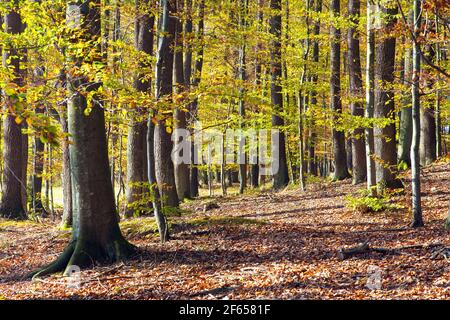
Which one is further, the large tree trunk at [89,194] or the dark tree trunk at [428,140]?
the dark tree trunk at [428,140]

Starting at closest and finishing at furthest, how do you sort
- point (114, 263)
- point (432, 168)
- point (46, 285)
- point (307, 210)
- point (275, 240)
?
point (46, 285) → point (114, 263) → point (275, 240) → point (307, 210) → point (432, 168)

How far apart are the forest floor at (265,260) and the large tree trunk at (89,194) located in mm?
426

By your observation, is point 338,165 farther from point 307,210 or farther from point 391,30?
point 391,30

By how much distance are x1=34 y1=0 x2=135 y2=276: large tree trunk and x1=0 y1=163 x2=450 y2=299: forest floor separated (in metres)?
0.43

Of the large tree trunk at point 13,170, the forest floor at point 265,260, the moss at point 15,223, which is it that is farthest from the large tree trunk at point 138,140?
the large tree trunk at point 13,170

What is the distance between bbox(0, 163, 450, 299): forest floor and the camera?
6.05 m

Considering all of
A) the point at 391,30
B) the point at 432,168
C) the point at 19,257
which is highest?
the point at 391,30

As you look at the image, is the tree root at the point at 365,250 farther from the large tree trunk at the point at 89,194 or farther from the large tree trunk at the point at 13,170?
the large tree trunk at the point at 13,170

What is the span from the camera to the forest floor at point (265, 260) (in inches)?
238

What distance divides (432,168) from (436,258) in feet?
35.3

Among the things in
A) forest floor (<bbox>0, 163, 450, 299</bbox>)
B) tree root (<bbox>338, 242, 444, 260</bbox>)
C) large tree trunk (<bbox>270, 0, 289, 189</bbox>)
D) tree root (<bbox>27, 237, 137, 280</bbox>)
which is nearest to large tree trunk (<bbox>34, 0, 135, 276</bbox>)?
tree root (<bbox>27, 237, 137, 280</bbox>)

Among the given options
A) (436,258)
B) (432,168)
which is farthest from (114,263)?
(432,168)

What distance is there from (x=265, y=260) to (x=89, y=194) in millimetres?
3389
